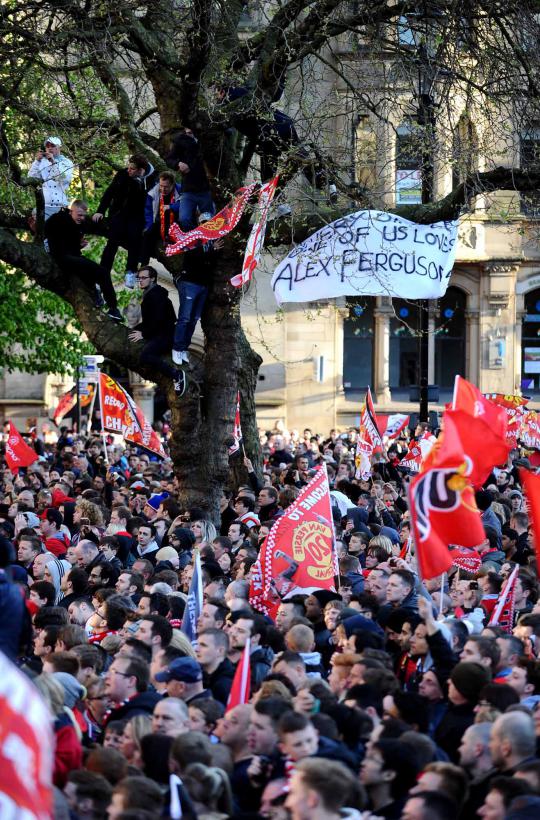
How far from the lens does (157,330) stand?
1453cm

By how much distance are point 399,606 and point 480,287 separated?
27961 millimetres

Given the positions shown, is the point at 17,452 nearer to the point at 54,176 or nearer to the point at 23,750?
the point at 54,176

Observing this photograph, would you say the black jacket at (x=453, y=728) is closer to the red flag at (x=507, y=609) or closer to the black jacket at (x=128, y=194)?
the red flag at (x=507, y=609)

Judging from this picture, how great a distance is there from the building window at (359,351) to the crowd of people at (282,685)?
959 inches

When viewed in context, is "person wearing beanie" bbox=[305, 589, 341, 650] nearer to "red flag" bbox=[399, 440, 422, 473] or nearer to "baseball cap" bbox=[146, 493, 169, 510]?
"baseball cap" bbox=[146, 493, 169, 510]

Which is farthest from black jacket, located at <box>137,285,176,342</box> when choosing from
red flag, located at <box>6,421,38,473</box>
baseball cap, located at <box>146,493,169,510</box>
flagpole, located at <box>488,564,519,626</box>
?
flagpole, located at <box>488,564,519,626</box>

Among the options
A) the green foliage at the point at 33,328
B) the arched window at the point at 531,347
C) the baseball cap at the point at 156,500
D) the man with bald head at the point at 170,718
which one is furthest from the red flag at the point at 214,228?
the arched window at the point at 531,347

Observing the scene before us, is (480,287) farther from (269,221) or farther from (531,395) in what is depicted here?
(269,221)

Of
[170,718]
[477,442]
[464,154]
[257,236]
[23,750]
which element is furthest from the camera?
[464,154]

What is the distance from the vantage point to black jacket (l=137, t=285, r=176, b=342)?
14.4 metres

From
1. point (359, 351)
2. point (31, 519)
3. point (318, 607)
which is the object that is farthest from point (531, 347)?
point (318, 607)

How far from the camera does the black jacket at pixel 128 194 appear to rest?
46.6 feet

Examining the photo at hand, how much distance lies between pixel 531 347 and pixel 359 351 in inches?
187

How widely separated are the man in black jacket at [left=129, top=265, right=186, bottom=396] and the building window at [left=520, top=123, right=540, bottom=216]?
12.9 feet
